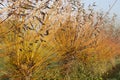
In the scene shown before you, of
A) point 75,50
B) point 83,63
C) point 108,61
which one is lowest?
point 108,61

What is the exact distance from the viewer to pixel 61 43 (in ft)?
33.8

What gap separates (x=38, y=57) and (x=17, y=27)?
7.29ft

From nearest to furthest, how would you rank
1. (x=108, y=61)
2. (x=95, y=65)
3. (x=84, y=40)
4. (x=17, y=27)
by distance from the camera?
(x=17, y=27)
(x=84, y=40)
(x=95, y=65)
(x=108, y=61)

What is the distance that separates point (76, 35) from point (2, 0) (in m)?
5.89

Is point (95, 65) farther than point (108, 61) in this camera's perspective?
No

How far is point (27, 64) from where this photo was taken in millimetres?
7488

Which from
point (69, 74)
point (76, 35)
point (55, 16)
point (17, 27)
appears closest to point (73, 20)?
point (76, 35)

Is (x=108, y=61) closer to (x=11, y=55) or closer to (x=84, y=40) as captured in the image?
(x=84, y=40)

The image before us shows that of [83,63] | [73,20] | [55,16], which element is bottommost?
[83,63]

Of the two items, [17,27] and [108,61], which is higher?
[17,27]

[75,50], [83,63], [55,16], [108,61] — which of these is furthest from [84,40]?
[108,61]

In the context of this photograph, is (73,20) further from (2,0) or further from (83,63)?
(2,0)

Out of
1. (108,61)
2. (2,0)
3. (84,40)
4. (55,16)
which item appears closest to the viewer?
(2,0)

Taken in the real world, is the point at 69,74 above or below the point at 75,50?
below
